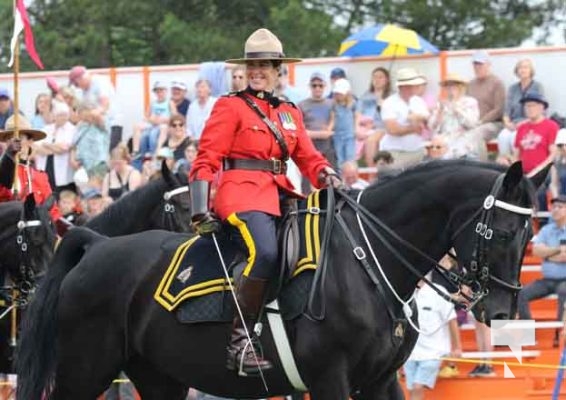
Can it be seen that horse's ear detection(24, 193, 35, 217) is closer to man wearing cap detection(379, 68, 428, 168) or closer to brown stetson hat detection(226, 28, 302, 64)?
brown stetson hat detection(226, 28, 302, 64)

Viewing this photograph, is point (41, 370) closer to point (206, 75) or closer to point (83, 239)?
point (83, 239)

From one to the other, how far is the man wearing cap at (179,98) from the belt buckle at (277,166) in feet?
32.6

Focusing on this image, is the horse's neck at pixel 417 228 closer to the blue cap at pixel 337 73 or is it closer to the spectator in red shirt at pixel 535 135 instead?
the spectator in red shirt at pixel 535 135

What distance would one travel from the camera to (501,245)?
9.20 meters

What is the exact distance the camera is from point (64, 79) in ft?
70.7

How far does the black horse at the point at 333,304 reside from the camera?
926 centimetres

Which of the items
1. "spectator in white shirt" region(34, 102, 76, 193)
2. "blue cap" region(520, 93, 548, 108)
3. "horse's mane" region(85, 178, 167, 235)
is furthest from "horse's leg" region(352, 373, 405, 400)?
"spectator in white shirt" region(34, 102, 76, 193)

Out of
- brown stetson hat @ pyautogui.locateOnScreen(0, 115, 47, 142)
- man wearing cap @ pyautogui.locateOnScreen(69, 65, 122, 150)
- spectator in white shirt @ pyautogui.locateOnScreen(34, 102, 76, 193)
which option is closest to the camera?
brown stetson hat @ pyautogui.locateOnScreen(0, 115, 47, 142)

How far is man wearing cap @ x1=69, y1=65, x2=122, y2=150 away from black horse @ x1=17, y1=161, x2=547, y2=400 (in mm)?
9664

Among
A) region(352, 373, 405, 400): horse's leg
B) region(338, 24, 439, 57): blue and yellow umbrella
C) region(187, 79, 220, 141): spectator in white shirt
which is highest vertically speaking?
region(338, 24, 439, 57): blue and yellow umbrella

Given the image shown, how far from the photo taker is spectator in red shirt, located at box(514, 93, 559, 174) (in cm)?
1709

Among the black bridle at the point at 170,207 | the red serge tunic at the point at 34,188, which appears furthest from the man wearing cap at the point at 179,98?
the black bridle at the point at 170,207

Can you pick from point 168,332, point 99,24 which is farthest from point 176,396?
point 99,24

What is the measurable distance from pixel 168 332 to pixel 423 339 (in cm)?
540
